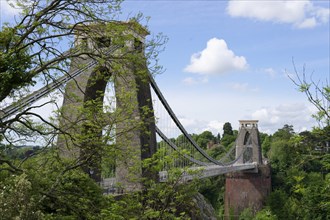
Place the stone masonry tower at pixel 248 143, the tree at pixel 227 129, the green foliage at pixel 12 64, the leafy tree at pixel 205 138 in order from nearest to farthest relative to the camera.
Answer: the green foliage at pixel 12 64, the stone masonry tower at pixel 248 143, the leafy tree at pixel 205 138, the tree at pixel 227 129

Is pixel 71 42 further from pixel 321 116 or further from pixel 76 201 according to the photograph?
pixel 321 116

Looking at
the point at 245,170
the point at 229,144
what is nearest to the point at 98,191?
the point at 245,170

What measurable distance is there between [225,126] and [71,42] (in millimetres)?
64600

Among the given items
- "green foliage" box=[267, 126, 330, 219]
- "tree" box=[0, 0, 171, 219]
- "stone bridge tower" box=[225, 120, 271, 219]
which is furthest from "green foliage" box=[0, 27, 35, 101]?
"stone bridge tower" box=[225, 120, 271, 219]

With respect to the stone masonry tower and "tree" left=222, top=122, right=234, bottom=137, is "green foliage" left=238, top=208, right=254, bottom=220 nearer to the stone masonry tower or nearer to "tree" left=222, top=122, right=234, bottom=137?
the stone masonry tower

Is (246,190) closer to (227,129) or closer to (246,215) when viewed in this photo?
(246,215)

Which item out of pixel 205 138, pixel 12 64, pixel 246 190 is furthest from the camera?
pixel 205 138

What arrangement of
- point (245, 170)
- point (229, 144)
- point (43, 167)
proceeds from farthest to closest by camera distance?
point (229, 144)
point (245, 170)
point (43, 167)

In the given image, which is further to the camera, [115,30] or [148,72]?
[148,72]

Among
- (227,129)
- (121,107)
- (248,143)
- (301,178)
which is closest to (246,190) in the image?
(248,143)

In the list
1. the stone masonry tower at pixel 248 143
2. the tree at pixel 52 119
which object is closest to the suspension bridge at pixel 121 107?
the tree at pixel 52 119

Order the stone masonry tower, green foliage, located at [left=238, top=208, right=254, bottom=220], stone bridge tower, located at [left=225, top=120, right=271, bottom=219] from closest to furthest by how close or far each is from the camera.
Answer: green foliage, located at [left=238, top=208, right=254, bottom=220] < stone bridge tower, located at [left=225, top=120, right=271, bottom=219] < the stone masonry tower

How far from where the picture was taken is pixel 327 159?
552cm

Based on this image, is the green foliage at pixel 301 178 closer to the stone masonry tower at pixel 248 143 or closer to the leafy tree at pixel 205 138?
the stone masonry tower at pixel 248 143
